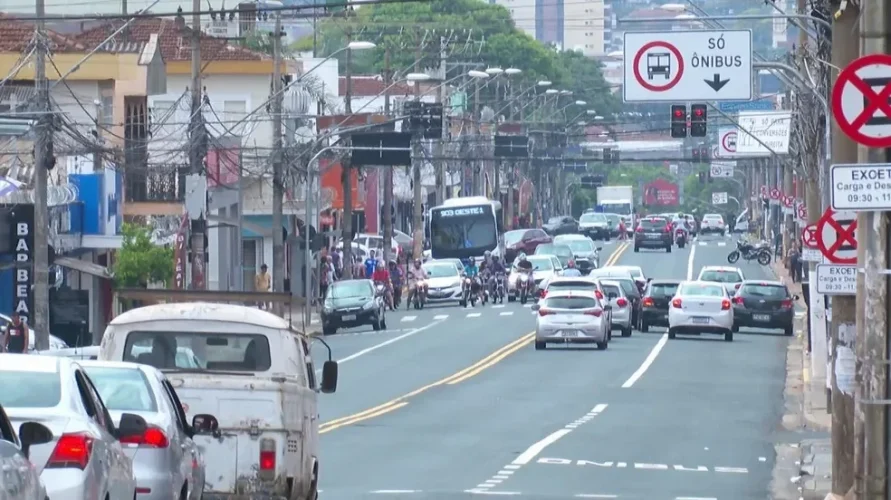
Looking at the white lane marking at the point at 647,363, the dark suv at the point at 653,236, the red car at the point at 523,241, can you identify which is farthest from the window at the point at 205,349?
the dark suv at the point at 653,236

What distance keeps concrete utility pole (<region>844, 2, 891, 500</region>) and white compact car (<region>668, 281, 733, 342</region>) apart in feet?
99.9

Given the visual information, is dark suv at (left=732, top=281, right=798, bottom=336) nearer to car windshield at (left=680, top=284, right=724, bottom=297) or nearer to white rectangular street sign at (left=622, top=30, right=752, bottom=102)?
car windshield at (left=680, top=284, right=724, bottom=297)

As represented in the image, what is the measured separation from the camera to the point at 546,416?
29.9 m

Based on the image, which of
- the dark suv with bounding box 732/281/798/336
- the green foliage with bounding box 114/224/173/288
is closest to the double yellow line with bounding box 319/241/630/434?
the dark suv with bounding box 732/281/798/336

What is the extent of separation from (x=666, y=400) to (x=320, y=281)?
33304mm

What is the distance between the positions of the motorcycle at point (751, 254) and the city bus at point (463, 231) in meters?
15.4

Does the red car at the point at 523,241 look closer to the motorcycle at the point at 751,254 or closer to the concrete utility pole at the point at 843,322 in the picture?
the motorcycle at the point at 751,254

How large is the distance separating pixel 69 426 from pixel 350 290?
42.0 metres

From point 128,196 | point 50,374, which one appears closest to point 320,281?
point 128,196

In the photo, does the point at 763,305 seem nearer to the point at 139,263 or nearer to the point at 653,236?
the point at 139,263

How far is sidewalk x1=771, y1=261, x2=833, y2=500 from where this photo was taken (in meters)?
21.2

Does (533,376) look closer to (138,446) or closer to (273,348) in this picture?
(273,348)

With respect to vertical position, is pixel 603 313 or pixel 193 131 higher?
pixel 193 131

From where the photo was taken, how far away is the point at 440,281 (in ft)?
206
